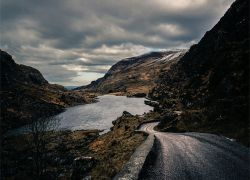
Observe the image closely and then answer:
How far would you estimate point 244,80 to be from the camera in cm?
5653

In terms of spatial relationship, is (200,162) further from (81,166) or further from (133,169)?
(81,166)

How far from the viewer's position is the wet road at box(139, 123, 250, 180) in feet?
77.2

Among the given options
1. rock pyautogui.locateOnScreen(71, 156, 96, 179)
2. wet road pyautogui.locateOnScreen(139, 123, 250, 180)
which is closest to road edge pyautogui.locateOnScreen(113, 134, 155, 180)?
wet road pyautogui.locateOnScreen(139, 123, 250, 180)

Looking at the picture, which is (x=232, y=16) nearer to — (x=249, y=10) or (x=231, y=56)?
(x=249, y=10)

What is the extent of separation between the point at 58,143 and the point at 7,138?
25.9 meters

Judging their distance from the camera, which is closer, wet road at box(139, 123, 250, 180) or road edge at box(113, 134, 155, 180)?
road edge at box(113, 134, 155, 180)

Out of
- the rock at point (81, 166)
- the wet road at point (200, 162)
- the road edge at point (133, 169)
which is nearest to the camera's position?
the road edge at point (133, 169)

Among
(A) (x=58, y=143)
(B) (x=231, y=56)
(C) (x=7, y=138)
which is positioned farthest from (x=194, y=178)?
(C) (x=7, y=138)

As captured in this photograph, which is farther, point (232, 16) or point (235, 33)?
point (232, 16)

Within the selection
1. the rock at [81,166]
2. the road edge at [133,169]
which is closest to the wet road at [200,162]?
the road edge at [133,169]

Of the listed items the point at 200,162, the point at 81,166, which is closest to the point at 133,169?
the point at 200,162

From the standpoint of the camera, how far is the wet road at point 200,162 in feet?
77.2

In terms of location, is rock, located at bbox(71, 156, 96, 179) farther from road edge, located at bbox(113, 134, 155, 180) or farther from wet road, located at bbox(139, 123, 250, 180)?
road edge, located at bbox(113, 134, 155, 180)

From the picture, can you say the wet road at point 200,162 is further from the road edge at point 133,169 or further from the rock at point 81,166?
the rock at point 81,166
